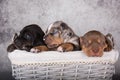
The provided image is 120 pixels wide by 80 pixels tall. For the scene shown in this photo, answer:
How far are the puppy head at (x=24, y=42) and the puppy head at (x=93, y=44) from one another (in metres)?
0.16

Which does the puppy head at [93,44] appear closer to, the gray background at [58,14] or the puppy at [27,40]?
the puppy at [27,40]

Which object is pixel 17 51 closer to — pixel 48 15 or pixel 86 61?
pixel 86 61

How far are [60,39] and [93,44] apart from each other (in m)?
0.11

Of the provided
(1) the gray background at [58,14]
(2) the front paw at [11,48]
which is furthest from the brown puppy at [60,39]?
(1) the gray background at [58,14]

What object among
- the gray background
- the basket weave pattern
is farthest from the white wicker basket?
the gray background

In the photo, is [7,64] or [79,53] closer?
[79,53]

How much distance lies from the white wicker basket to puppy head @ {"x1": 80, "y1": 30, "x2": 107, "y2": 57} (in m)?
0.02

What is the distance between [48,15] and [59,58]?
0.35m

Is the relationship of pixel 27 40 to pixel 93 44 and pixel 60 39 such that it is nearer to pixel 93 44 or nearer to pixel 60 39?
pixel 60 39

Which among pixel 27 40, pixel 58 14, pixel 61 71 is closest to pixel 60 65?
pixel 61 71

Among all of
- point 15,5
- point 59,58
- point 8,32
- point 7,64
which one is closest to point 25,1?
point 15,5

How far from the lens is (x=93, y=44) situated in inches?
32.7

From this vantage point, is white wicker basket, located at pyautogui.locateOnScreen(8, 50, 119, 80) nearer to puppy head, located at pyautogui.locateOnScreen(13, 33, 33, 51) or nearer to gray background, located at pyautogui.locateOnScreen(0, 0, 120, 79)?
puppy head, located at pyautogui.locateOnScreen(13, 33, 33, 51)

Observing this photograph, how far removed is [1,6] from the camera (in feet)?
3.74
